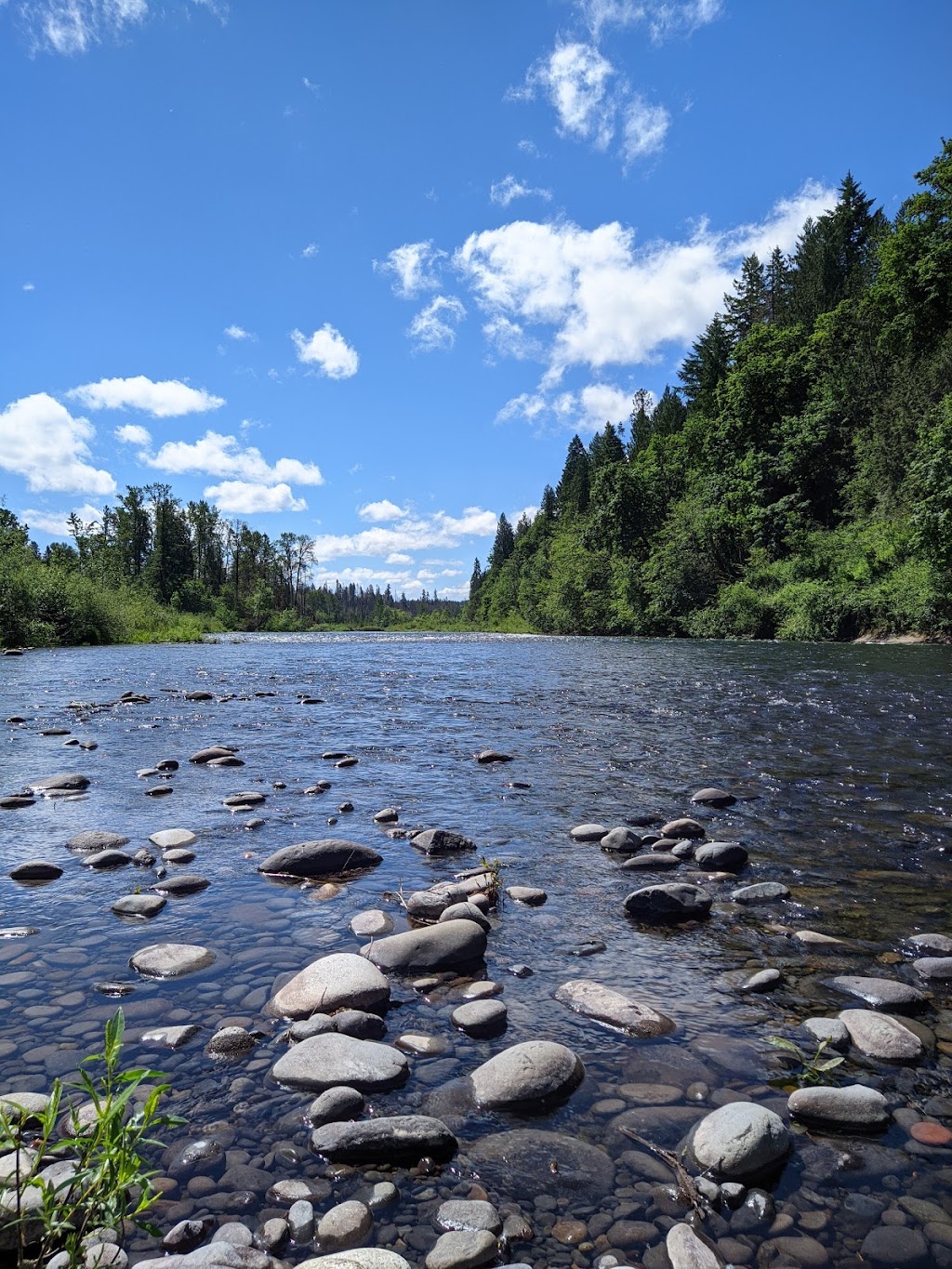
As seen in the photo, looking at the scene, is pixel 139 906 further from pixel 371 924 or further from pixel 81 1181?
pixel 81 1181

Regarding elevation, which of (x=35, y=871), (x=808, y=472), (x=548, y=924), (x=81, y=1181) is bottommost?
(x=548, y=924)

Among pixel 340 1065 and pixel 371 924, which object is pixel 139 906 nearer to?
pixel 371 924

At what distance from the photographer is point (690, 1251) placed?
2330 millimetres

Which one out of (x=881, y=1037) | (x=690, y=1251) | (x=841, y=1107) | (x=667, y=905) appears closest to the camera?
(x=690, y=1251)

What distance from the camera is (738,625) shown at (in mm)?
46031

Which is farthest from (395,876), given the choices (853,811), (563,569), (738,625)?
(563,569)

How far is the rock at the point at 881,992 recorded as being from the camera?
3.92 meters

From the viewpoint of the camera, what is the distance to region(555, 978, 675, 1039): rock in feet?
12.3

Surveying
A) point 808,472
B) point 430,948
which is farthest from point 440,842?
point 808,472

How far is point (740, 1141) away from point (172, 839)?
224 inches

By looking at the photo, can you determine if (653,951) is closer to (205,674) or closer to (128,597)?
(205,674)

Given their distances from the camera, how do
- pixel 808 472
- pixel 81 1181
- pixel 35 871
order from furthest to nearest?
pixel 808 472, pixel 35 871, pixel 81 1181

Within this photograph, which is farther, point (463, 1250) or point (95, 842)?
point (95, 842)

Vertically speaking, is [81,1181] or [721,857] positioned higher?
[81,1181]
